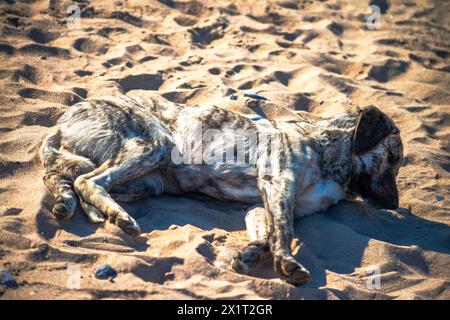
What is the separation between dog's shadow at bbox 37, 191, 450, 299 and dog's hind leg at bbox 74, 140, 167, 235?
5.5 inches

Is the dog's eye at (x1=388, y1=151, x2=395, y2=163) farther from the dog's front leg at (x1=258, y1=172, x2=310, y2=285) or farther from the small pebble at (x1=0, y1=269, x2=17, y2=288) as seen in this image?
the small pebble at (x1=0, y1=269, x2=17, y2=288)

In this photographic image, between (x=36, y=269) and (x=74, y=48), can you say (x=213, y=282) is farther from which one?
(x=74, y=48)

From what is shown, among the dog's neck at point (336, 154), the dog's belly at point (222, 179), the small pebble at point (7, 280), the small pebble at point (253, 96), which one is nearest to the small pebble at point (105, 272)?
the small pebble at point (7, 280)

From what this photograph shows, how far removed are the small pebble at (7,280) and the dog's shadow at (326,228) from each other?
0.58m

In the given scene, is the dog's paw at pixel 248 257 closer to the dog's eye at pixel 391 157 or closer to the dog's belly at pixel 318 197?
the dog's belly at pixel 318 197

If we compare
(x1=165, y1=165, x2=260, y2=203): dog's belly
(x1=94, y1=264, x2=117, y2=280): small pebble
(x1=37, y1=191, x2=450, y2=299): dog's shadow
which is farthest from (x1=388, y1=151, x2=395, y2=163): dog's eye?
(x1=94, y1=264, x2=117, y2=280): small pebble

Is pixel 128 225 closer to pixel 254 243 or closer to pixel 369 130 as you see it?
pixel 254 243

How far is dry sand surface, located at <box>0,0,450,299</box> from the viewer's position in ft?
13.3

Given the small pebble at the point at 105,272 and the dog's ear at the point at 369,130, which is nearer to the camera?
the small pebble at the point at 105,272

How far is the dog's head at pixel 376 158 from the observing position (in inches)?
211

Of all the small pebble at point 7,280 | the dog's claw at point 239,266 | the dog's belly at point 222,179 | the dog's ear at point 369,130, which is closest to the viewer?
the small pebble at point 7,280

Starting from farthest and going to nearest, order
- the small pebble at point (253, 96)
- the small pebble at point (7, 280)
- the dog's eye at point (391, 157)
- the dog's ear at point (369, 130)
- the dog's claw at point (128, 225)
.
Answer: the small pebble at point (253, 96), the dog's eye at point (391, 157), the dog's ear at point (369, 130), the dog's claw at point (128, 225), the small pebble at point (7, 280)

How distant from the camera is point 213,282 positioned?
3961 millimetres

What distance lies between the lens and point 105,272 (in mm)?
3867
